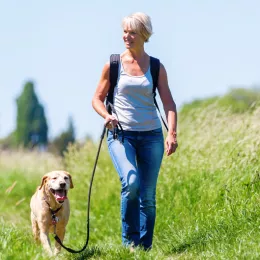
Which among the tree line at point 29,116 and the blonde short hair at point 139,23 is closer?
the blonde short hair at point 139,23

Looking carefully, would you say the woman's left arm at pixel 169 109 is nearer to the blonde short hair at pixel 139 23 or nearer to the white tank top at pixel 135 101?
the white tank top at pixel 135 101

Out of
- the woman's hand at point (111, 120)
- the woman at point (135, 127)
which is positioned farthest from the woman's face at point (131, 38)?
the woman's hand at point (111, 120)

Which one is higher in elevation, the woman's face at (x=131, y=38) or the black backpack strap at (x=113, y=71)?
the woman's face at (x=131, y=38)

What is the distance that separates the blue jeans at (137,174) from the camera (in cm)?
678

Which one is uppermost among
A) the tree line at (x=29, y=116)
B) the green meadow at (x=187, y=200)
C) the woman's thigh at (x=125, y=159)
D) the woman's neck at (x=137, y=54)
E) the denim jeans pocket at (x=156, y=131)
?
the woman's neck at (x=137, y=54)

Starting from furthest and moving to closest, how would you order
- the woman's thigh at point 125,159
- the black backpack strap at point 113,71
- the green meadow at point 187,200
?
the black backpack strap at point 113,71
the woman's thigh at point 125,159
the green meadow at point 187,200

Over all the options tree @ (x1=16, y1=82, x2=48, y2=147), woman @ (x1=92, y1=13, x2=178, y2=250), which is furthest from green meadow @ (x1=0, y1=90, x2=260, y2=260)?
tree @ (x1=16, y1=82, x2=48, y2=147)

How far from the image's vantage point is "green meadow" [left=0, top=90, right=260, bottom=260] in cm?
664

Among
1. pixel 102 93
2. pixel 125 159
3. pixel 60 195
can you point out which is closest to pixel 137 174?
pixel 125 159

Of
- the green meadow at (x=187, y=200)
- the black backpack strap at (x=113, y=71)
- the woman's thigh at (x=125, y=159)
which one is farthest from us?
the black backpack strap at (x=113, y=71)

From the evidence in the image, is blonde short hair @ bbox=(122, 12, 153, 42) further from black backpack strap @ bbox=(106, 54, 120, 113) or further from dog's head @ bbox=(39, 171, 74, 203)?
dog's head @ bbox=(39, 171, 74, 203)

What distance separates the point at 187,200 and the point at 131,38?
2.79 metres

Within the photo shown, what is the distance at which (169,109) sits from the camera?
23.4 ft

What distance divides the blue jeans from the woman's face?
0.77 meters
